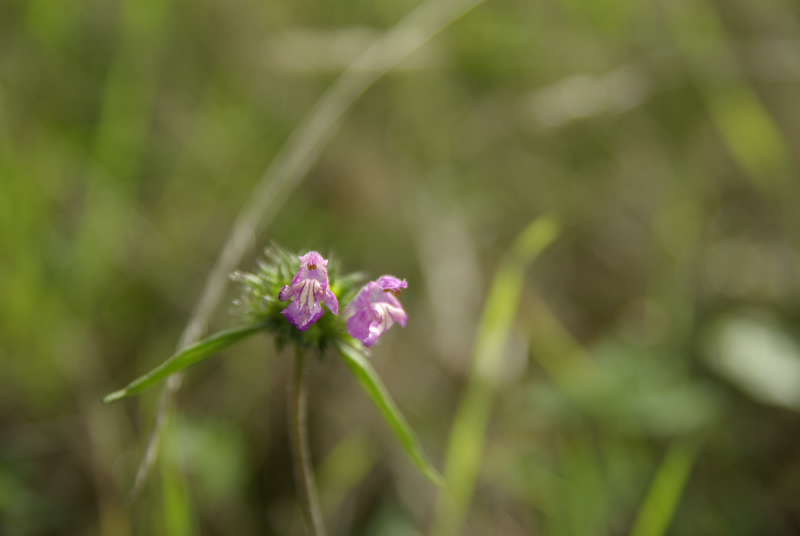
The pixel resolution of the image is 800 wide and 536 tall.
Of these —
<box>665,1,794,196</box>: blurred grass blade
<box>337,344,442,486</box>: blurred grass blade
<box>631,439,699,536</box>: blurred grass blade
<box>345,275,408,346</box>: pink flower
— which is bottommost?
<box>631,439,699,536</box>: blurred grass blade

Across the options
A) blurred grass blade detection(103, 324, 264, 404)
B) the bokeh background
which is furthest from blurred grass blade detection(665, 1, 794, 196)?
blurred grass blade detection(103, 324, 264, 404)

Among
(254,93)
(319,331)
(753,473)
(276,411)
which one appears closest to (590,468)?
(753,473)

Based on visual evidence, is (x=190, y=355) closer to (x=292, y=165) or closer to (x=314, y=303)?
(x=314, y=303)

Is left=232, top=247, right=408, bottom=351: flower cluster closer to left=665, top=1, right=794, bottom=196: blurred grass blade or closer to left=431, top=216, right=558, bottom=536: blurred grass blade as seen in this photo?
left=431, top=216, right=558, bottom=536: blurred grass blade

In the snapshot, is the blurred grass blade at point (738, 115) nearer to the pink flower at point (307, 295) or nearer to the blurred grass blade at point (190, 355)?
the pink flower at point (307, 295)

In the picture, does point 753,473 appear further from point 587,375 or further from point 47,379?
point 47,379

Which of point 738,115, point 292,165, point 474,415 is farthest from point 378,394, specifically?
point 738,115
